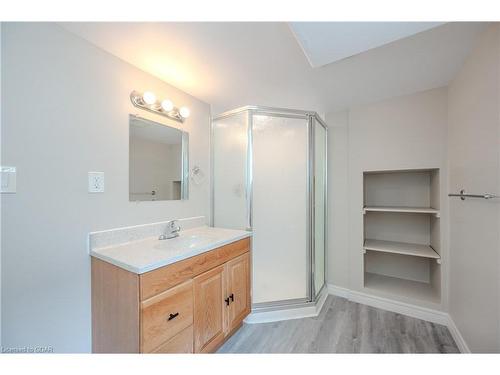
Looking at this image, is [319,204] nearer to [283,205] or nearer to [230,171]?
[283,205]

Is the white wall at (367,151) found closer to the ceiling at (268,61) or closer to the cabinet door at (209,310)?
the ceiling at (268,61)

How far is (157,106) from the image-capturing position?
5.20 feet

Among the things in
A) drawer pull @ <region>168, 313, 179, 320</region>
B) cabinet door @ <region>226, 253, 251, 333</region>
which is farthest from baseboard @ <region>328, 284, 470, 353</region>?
drawer pull @ <region>168, 313, 179, 320</region>

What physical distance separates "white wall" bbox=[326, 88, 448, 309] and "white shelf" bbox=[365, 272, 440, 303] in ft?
0.43

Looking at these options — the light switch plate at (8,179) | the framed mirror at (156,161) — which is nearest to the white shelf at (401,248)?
the framed mirror at (156,161)

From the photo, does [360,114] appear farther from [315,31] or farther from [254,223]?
[254,223]

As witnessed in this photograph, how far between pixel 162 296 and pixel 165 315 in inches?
4.5

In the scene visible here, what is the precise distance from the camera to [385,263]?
239 cm

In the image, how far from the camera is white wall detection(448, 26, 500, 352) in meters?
1.07

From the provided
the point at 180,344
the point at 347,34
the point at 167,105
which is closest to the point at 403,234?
the point at 347,34

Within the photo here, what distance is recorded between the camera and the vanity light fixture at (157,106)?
4.75ft
